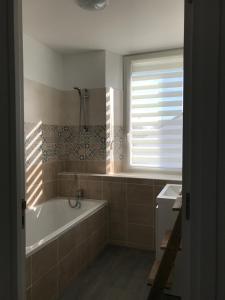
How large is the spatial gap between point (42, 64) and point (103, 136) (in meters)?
1.18

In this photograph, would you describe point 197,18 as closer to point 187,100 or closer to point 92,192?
point 187,100

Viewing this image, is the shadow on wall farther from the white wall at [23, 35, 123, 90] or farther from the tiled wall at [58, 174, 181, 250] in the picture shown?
the white wall at [23, 35, 123, 90]

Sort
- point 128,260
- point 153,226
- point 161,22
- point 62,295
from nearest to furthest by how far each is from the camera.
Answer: point 62,295 < point 161,22 < point 128,260 < point 153,226

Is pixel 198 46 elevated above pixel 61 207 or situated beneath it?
elevated above

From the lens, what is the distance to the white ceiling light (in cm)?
220

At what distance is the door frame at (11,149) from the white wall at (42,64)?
6.55ft

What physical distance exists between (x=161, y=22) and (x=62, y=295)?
274cm

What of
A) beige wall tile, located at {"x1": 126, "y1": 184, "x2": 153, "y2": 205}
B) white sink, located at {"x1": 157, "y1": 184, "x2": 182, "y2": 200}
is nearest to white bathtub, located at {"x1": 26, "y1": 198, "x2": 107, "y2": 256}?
beige wall tile, located at {"x1": 126, "y1": 184, "x2": 153, "y2": 205}

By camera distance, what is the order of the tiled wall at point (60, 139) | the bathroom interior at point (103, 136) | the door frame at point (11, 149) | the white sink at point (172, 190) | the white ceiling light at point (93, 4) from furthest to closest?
the tiled wall at point (60, 139)
the white sink at point (172, 190)
the bathroom interior at point (103, 136)
the white ceiling light at point (93, 4)
the door frame at point (11, 149)

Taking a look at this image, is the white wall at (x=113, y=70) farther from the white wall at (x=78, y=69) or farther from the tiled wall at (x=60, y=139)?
the tiled wall at (x=60, y=139)

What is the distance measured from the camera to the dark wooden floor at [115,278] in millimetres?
2271

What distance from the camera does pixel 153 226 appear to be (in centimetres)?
317

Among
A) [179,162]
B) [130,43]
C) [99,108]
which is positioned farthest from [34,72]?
[179,162]

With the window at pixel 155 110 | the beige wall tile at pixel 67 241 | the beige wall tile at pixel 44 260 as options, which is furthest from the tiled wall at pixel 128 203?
the beige wall tile at pixel 44 260
